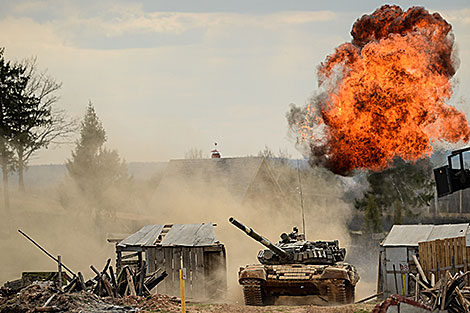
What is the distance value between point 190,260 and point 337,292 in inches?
261

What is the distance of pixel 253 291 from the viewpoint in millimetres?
21156

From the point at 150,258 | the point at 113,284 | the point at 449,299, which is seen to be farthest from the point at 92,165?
the point at 449,299

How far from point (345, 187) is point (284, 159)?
9549mm

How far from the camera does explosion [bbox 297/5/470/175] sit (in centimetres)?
2156

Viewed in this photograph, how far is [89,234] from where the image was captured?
43.8m

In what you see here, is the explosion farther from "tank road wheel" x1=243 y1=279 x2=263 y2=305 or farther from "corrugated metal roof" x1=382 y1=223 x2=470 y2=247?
"tank road wheel" x1=243 y1=279 x2=263 y2=305

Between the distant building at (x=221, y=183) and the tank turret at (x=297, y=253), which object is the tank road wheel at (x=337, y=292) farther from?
the distant building at (x=221, y=183)

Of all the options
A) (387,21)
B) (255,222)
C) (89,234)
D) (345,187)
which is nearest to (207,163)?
(255,222)

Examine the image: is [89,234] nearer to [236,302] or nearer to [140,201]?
[140,201]

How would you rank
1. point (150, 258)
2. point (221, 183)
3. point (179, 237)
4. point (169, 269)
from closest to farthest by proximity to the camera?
point (169, 269), point (150, 258), point (179, 237), point (221, 183)

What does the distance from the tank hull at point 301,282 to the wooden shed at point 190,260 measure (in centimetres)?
335

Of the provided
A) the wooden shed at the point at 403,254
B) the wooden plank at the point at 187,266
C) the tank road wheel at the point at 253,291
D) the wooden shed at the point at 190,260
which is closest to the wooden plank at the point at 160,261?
the wooden shed at the point at 190,260

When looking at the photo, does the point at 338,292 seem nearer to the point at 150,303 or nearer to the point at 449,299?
the point at 150,303

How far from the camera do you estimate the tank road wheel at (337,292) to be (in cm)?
2052
